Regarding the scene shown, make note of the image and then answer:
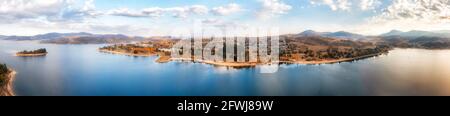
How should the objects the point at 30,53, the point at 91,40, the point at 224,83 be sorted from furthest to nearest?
the point at 91,40 < the point at 30,53 < the point at 224,83

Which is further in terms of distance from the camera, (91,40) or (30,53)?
(91,40)

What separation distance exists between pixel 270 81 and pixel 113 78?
17.4 ft

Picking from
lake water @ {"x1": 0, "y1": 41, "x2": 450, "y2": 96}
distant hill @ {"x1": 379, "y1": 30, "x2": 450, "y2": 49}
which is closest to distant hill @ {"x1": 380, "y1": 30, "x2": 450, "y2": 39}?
distant hill @ {"x1": 379, "y1": 30, "x2": 450, "y2": 49}

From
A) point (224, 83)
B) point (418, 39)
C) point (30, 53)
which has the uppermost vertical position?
point (418, 39)

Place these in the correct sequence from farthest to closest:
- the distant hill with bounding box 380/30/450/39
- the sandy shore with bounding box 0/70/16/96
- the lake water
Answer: the distant hill with bounding box 380/30/450/39, the lake water, the sandy shore with bounding box 0/70/16/96

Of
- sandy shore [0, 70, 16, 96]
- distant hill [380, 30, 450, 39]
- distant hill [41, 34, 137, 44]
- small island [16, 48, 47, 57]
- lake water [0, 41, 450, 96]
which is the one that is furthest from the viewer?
distant hill [41, 34, 137, 44]

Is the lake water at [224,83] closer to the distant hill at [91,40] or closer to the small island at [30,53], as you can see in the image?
the small island at [30,53]

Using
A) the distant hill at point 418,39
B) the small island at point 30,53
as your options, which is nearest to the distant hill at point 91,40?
the small island at point 30,53

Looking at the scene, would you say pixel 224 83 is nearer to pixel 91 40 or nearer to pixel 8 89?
pixel 8 89

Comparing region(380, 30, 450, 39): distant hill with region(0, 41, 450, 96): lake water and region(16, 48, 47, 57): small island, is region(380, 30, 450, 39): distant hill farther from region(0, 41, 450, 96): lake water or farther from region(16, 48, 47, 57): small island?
region(16, 48, 47, 57): small island

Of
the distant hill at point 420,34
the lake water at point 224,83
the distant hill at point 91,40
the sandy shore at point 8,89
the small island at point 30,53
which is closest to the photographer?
the sandy shore at point 8,89

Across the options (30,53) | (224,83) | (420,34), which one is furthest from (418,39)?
(30,53)

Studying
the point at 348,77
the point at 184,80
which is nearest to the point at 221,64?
the point at 184,80
